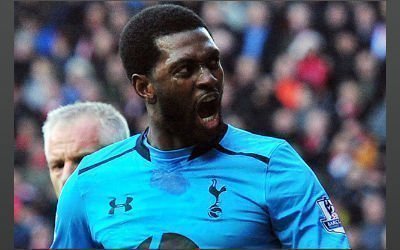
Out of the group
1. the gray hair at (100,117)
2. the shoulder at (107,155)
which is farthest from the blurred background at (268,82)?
the shoulder at (107,155)

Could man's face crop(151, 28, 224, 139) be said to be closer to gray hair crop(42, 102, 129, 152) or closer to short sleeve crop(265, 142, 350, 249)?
short sleeve crop(265, 142, 350, 249)

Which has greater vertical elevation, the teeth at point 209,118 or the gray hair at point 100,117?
the teeth at point 209,118

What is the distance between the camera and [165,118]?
1.82 m

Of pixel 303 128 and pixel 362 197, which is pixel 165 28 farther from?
pixel 362 197

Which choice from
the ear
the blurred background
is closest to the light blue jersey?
the ear

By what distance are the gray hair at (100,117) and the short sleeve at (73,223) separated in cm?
32

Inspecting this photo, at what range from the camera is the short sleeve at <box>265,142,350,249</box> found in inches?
63.5

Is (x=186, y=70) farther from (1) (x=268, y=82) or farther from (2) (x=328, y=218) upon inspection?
(1) (x=268, y=82)

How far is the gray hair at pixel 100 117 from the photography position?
2.16 metres

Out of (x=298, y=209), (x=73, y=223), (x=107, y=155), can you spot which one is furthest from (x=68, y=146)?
(x=298, y=209)

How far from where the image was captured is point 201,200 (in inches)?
69.1

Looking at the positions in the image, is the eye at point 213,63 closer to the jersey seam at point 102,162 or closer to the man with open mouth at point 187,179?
the man with open mouth at point 187,179

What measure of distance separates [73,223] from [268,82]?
2.98ft

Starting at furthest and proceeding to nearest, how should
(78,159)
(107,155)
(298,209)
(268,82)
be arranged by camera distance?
(268,82)
(78,159)
(107,155)
(298,209)
